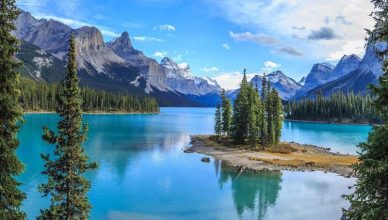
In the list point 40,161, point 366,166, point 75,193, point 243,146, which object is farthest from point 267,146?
point 366,166

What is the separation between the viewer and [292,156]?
102875 mm

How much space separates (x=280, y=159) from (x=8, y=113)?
80106 millimetres

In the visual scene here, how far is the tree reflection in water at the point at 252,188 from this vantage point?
57328 mm

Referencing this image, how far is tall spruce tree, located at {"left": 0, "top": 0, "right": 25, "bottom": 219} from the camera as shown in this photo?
74.3 ft

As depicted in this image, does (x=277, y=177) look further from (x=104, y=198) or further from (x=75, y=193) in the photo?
(x=75, y=193)

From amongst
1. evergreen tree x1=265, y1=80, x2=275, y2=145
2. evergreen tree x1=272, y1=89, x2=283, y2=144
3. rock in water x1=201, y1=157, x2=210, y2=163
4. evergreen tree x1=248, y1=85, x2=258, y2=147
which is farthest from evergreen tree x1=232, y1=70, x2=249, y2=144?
rock in water x1=201, y1=157, x2=210, y2=163

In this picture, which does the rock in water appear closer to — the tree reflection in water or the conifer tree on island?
the tree reflection in water

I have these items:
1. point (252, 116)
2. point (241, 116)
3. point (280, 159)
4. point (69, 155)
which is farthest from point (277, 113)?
point (69, 155)

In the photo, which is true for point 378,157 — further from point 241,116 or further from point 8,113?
point 241,116

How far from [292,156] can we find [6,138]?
289 ft

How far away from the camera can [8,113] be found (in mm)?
22906

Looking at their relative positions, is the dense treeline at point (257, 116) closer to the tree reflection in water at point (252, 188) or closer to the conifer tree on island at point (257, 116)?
the conifer tree on island at point (257, 116)

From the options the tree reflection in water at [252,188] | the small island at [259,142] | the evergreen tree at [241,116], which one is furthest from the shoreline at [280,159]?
the evergreen tree at [241,116]

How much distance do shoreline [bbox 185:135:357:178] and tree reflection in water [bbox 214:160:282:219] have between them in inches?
150
